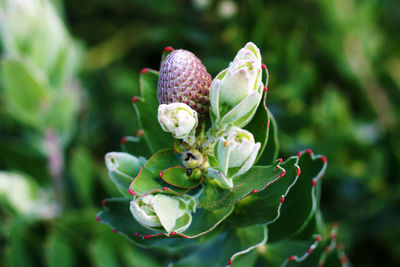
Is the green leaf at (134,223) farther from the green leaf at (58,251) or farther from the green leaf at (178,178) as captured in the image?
the green leaf at (58,251)

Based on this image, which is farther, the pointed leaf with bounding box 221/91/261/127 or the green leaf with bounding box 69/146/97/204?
the green leaf with bounding box 69/146/97/204

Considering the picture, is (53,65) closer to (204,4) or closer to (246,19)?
(204,4)

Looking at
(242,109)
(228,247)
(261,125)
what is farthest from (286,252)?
(242,109)

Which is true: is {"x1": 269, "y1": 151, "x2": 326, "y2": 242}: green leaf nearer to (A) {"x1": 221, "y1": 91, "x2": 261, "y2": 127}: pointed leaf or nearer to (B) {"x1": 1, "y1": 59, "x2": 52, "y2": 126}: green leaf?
(A) {"x1": 221, "y1": 91, "x2": 261, "y2": 127}: pointed leaf

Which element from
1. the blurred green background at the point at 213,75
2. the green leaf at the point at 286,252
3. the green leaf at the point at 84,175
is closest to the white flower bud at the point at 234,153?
the green leaf at the point at 286,252

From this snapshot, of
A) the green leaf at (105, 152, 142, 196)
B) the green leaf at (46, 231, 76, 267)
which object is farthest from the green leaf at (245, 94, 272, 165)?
the green leaf at (46, 231, 76, 267)

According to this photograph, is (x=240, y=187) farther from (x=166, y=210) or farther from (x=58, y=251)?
(x=58, y=251)
